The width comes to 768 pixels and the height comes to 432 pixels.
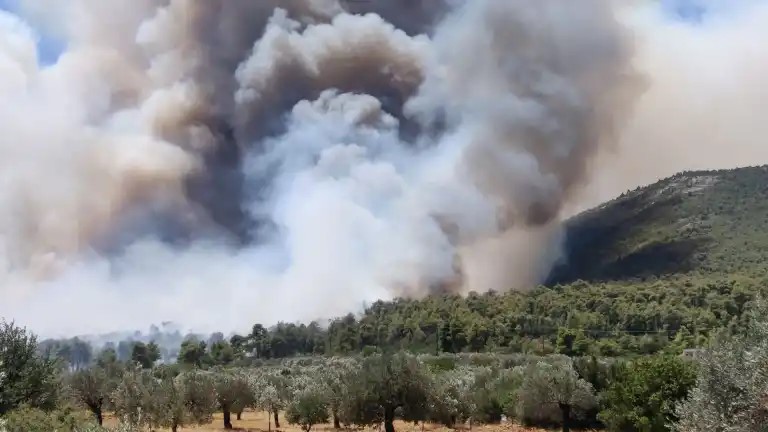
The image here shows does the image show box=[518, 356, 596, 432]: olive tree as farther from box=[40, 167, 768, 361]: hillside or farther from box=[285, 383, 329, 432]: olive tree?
box=[285, 383, 329, 432]: olive tree

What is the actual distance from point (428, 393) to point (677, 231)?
331 ft

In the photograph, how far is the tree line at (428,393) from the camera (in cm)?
1195

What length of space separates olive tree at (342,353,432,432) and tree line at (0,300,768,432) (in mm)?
40

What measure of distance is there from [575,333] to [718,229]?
5411 centimetres

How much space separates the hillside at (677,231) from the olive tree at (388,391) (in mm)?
67501

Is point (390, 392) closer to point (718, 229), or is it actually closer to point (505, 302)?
point (505, 302)

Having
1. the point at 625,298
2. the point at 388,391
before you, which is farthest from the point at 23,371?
the point at 625,298

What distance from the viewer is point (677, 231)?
11444 cm

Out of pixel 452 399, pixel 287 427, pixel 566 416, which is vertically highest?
pixel 452 399

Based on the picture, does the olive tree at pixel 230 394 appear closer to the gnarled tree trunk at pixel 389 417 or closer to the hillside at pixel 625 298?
the hillside at pixel 625 298

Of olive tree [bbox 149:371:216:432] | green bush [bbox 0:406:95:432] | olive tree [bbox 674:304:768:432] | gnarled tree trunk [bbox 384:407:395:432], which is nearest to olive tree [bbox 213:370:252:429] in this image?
olive tree [bbox 149:371:216:432]

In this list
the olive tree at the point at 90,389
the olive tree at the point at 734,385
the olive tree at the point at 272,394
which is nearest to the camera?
the olive tree at the point at 734,385

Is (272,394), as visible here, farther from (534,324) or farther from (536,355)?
(534,324)

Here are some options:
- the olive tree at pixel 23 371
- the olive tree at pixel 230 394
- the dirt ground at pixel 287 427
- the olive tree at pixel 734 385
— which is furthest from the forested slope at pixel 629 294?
the olive tree at pixel 734 385
